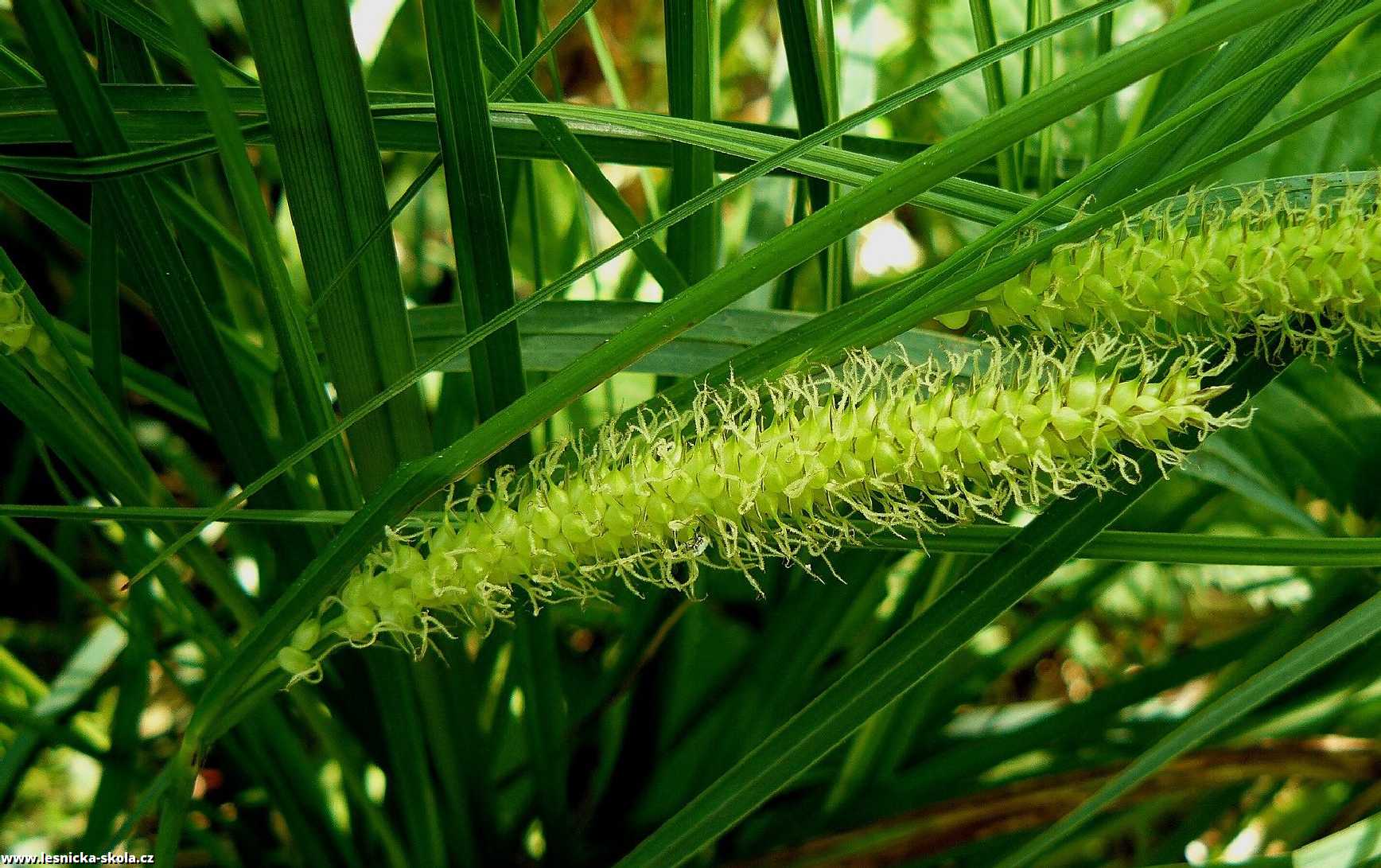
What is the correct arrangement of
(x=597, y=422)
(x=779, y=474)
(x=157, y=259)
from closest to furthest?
(x=779, y=474), (x=157, y=259), (x=597, y=422)

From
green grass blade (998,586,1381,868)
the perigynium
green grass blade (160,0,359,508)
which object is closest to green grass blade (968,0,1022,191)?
green grass blade (998,586,1381,868)

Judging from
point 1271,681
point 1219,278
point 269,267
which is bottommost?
point 1271,681

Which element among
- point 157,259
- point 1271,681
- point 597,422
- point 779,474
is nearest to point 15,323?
point 157,259

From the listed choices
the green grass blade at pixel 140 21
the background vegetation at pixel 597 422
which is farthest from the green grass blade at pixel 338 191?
→ the green grass blade at pixel 140 21

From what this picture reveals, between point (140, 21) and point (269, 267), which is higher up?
point (140, 21)

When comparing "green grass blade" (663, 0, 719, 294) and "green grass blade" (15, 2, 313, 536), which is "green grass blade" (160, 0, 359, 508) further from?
"green grass blade" (663, 0, 719, 294)

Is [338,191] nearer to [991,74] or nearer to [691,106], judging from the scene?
[691,106]
